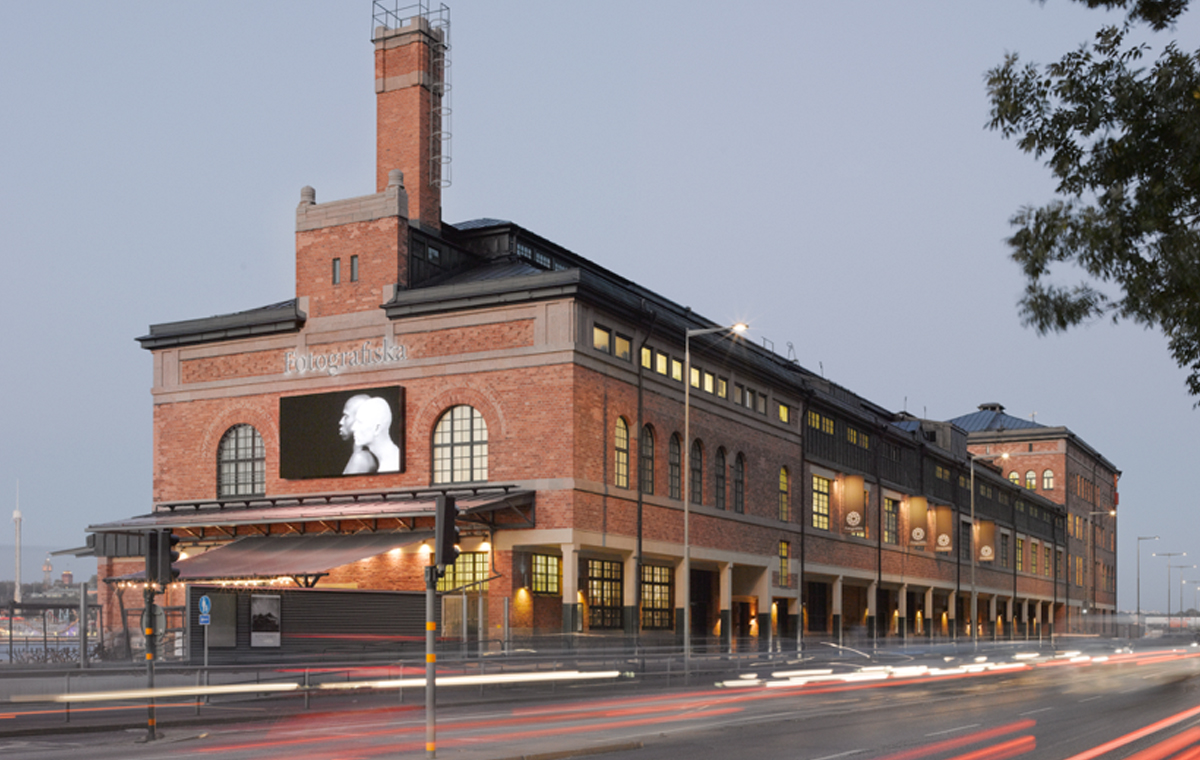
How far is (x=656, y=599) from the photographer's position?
50.6 metres

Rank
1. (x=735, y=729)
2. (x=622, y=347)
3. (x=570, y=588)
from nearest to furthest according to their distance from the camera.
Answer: (x=735, y=729) < (x=570, y=588) < (x=622, y=347)

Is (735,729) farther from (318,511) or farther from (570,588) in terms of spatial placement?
(318,511)

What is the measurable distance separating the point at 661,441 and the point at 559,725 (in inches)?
991

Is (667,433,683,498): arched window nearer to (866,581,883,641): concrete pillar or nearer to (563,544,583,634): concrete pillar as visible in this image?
(563,544,583,634): concrete pillar

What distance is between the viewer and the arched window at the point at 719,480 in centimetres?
5309

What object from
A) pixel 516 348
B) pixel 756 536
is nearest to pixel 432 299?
pixel 516 348

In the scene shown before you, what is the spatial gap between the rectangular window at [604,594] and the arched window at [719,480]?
6.50 meters

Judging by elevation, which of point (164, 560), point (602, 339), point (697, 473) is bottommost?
point (164, 560)

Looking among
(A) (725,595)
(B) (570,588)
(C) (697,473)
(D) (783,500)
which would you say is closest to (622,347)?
(C) (697,473)

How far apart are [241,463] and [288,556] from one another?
327 inches

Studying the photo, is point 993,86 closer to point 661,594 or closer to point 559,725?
point 559,725

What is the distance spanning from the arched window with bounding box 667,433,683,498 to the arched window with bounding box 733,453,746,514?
5096 millimetres

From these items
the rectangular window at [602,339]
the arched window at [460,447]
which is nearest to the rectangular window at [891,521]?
the rectangular window at [602,339]

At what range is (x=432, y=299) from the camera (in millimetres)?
45375
